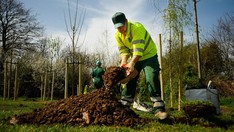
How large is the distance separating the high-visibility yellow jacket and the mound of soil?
566 mm

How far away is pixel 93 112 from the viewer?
15.8 feet

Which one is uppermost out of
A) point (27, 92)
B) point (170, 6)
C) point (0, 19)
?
point (0, 19)

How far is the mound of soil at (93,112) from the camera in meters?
4.62

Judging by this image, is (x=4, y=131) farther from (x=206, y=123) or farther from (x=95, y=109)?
(x=206, y=123)

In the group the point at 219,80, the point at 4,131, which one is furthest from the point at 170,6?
the point at 219,80

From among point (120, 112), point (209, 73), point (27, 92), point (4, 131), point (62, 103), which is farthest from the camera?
point (27, 92)

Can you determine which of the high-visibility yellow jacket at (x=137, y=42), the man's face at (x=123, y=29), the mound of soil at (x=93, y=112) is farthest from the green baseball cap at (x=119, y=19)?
the mound of soil at (x=93, y=112)

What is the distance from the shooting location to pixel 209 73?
19.5m

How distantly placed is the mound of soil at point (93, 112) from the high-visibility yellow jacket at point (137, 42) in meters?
0.57

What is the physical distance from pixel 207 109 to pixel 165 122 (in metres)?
1.34

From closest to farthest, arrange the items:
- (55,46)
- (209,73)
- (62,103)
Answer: (62,103), (209,73), (55,46)

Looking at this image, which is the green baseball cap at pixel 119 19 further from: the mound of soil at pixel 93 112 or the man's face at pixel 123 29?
the mound of soil at pixel 93 112

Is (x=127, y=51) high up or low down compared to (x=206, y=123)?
up

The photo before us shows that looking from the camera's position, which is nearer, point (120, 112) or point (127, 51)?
point (120, 112)
